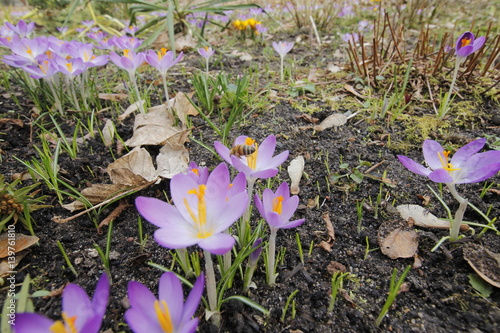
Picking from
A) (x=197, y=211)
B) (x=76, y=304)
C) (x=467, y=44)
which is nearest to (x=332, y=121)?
(x=467, y=44)

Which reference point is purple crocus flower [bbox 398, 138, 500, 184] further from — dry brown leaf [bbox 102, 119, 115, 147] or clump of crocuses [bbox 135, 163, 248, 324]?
dry brown leaf [bbox 102, 119, 115, 147]

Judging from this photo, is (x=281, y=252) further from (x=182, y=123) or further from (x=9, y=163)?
(x=9, y=163)

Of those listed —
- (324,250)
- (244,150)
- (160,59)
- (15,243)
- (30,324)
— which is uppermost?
(160,59)

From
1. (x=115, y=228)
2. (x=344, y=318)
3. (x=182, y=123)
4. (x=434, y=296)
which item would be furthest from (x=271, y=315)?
(x=182, y=123)

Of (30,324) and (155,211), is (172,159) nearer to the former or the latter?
(155,211)

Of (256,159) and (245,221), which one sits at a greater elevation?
(256,159)

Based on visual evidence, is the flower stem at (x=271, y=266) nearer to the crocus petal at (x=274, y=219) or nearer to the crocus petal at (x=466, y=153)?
the crocus petal at (x=274, y=219)

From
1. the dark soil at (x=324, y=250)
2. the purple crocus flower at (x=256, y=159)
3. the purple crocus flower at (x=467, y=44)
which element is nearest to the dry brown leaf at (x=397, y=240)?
the dark soil at (x=324, y=250)
